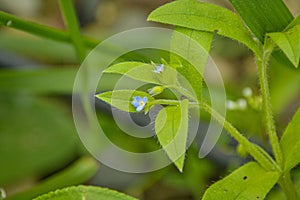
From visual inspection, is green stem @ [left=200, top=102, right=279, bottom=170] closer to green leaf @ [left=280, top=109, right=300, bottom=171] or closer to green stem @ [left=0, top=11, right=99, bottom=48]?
green leaf @ [left=280, top=109, right=300, bottom=171]

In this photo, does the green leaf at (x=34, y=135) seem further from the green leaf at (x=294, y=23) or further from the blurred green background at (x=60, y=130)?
the green leaf at (x=294, y=23)

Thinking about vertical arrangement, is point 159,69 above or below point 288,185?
above

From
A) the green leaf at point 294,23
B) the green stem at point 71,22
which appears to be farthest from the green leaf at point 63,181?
the green leaf at point 294,23

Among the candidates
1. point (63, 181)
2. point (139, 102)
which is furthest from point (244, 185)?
point (63, 181)

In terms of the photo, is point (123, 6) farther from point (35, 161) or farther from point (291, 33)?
point (291, 33)

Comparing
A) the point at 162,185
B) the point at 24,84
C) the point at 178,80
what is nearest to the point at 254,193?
the point at 178,80

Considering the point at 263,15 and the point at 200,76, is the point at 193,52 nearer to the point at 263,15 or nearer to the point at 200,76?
the point at 200,76
